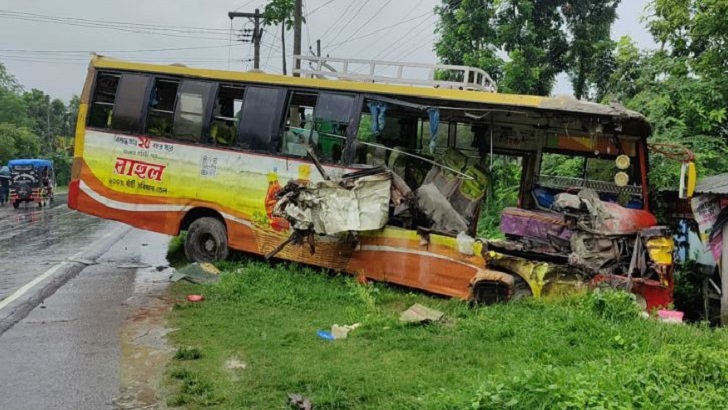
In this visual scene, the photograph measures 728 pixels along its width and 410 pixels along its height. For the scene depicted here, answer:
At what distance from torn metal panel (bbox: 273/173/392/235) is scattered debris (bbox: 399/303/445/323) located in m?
1.70

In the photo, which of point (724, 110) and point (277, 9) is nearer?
point (724, 110)

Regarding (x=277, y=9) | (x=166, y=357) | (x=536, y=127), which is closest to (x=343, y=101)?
(x=536, y=127)

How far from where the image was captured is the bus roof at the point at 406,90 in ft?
25.6

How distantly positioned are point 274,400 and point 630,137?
614 centimetres

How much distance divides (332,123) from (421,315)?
3636mm

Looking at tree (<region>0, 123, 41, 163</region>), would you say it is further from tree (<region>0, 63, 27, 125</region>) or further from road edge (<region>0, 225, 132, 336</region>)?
road edge (<region>0, 225, 132, 336</region>)

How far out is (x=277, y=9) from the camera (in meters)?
18.3

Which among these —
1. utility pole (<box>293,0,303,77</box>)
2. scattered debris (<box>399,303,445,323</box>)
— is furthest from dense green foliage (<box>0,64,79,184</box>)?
scattered debris (<box>399,303,445,323</box>)

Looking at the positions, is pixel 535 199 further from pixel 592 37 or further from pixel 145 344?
pixel 592 37

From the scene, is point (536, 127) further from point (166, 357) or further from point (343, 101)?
point (166, 357)

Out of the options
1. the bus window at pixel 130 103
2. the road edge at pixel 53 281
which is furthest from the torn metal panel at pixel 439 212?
the road edge at pixel 53 281

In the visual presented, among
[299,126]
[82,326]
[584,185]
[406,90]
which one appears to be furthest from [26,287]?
[584,185]

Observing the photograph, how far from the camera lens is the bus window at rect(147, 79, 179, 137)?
10.6 meters

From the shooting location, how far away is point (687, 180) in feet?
26.2
